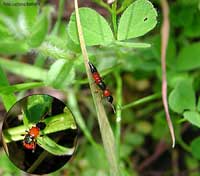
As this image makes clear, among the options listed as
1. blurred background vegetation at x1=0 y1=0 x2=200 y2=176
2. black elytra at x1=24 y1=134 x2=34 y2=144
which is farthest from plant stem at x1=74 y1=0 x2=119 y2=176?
black elytra at x1=24 y1=134 x2=34 y2=144

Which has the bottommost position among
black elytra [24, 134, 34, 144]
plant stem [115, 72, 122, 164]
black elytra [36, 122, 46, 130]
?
plant stem [115, 72, 122, 164]

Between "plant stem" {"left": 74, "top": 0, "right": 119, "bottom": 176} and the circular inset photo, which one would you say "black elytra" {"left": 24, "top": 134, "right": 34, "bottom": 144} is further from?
"plant stem" {"left": 74, "top": 0, "right": 119, "bottom": 176}

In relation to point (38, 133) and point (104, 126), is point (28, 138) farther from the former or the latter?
point (104, 126)

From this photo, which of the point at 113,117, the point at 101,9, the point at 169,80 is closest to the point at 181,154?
the point at 113,117

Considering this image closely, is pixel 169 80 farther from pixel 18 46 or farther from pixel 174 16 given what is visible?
pixel 18 46

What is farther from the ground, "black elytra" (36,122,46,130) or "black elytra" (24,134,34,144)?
"black elytra" (36,122,46,130)

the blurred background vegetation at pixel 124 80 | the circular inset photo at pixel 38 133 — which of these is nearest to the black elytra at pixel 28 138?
the circular inset photo at pixel 38 133
